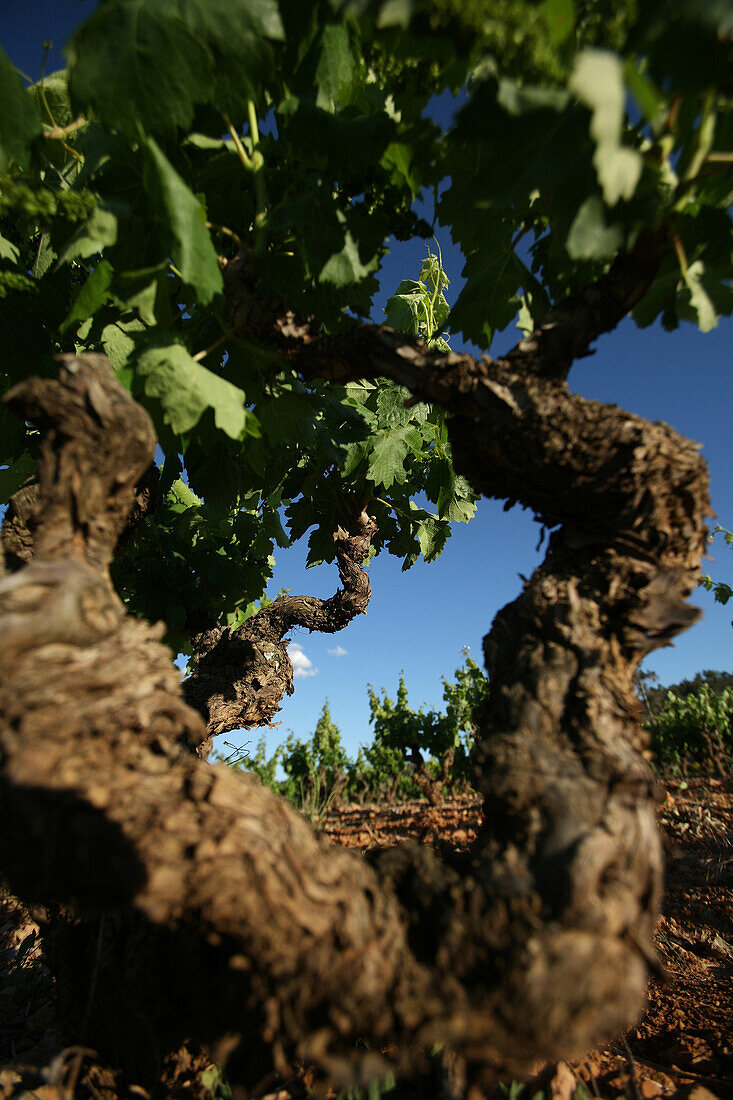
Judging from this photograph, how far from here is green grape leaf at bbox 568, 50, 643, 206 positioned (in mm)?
1197

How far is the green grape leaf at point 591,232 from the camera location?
1568mm

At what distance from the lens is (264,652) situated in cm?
651

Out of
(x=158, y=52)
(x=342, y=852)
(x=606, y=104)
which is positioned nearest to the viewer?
(x=606, y=104)

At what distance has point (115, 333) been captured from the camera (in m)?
2.48

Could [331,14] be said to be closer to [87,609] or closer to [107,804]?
[87,609]

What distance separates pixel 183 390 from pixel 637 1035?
3.39 metres

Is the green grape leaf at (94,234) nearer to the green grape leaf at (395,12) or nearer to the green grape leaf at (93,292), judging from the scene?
the green grape leaf at (93,292)

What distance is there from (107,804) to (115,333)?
2.10 meters

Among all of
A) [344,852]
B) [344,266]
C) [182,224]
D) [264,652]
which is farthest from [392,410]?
[344,852]

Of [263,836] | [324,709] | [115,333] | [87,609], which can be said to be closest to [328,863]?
[263,836]

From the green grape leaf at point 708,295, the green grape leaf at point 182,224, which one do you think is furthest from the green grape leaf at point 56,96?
the green grape leaf at point 708,295

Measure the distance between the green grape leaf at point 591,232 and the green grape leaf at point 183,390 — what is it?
1204 millimetres

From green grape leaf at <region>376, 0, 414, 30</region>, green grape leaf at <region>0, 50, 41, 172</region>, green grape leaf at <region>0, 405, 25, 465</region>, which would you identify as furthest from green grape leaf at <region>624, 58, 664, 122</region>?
green grape leaf at <region>0, 405, 25, 465</region>

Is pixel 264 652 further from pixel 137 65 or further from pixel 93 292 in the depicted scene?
pixel 137 65
